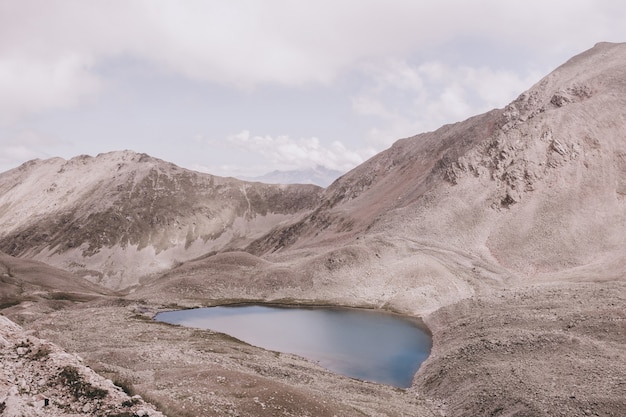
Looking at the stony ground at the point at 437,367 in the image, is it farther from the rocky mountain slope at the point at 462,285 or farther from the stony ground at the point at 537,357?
the rocky mountain slope at the point at 462,285

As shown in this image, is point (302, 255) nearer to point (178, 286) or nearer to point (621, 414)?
point (178, 286)

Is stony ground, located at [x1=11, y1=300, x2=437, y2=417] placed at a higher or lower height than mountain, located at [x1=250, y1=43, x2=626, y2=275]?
lower

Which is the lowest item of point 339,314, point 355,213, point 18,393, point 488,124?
point 339,314

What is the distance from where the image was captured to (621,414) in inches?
1387

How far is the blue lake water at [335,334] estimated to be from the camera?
60531mm

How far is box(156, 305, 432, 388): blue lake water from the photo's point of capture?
60.5m

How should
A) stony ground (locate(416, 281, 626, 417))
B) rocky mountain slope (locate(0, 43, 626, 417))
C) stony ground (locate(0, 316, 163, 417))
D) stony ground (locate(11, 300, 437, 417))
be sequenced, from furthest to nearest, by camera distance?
rocky mountain slope (locate(0, 43, 626, 417)) → stony ground (locate(416, 281, 626, 417)) → stony ground (locate(11, 300, 437, 417)) → stony ground (locate(0, 316, 163, 417))

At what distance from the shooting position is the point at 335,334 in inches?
2950

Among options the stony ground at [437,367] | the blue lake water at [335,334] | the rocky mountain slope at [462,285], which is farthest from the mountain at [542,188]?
the blue lake water at [335,334]

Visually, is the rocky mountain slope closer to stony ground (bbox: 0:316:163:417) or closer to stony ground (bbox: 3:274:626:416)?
stony ground (bbox: 3:274:626:416)

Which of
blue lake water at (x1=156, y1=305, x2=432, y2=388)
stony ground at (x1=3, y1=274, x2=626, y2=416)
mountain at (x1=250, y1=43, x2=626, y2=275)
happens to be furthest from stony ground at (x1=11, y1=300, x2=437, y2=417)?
mountain at (x1=250, y1=43, x2=626, y2=275)

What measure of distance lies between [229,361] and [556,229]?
291 ft

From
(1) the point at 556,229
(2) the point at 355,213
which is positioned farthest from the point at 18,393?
(2) the point at 355,213

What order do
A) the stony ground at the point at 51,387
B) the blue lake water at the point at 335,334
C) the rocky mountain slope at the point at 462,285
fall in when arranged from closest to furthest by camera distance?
the stony ground at the point at 51,387
the rocky mountain slope at the point at 462,285
the blue lake water at the point at 335,334
